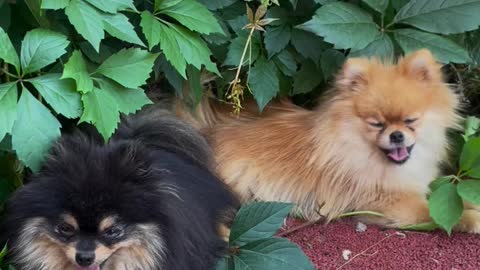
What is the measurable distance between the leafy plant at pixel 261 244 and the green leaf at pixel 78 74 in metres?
0.60

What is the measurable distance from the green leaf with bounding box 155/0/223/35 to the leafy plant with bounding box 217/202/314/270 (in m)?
0.54

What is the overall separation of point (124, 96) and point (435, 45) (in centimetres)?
107

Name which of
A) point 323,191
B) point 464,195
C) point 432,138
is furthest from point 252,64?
point 464,195

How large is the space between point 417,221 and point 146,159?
1.01 meters

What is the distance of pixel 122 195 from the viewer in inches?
72.7

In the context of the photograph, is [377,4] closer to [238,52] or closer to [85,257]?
[238,52]

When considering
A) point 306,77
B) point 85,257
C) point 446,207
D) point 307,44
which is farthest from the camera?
point 306,77

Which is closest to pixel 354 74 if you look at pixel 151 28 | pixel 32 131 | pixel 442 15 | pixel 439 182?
pixel 442 15

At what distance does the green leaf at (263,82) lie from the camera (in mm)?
2478

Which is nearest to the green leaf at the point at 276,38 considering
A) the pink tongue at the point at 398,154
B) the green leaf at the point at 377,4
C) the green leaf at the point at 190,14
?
the green leaf at the point at 377,4

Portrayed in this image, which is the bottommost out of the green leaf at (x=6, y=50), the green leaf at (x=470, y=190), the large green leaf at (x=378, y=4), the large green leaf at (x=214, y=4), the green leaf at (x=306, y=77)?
the green leaf at (x=470, y=190)

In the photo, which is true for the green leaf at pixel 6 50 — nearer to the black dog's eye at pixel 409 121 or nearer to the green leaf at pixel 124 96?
the green leaf at pixel 124 96

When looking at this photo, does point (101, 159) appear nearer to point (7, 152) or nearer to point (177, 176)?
point (177, 176)

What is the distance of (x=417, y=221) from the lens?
2.45 metres
